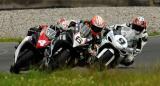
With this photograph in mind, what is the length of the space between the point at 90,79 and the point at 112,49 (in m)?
3.73

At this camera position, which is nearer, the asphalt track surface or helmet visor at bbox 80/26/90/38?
helmet visor at bbox 80/26/90/38

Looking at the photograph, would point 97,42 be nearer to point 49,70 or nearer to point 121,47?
point 121,47

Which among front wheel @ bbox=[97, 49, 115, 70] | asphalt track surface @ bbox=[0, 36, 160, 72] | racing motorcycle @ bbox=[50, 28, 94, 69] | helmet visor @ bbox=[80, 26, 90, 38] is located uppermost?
helmet visor @ bbox=[80, 26, 90, 38]

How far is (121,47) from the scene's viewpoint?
13297mm

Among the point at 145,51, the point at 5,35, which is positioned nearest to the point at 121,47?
the point at 145,51

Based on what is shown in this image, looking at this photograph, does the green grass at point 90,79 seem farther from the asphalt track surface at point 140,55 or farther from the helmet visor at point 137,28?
the asphalt track surface at point 140,55

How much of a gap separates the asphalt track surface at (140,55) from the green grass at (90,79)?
474cm

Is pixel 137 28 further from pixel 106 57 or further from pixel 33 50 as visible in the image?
pixel 33 50

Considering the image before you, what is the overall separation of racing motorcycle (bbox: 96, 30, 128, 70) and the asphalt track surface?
1580 mm

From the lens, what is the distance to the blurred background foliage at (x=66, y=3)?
30573 millimetres

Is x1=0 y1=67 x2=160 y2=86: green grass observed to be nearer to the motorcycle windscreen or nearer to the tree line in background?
the motorcycle windscreen

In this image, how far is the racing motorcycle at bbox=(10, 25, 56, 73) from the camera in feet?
41.6

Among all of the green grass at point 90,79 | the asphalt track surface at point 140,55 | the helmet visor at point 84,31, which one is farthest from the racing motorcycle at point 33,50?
the asphalt track surface at point 140,55

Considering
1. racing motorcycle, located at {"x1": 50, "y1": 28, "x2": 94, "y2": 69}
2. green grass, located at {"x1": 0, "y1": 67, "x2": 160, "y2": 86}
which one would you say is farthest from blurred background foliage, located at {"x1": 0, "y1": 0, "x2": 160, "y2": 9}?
green grass, located at {"x1": 0, "y1": 67, "x2": 160, "y2": 86}
